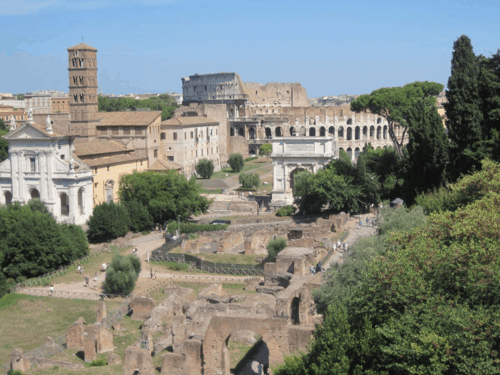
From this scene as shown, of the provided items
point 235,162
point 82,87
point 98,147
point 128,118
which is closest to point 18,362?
point 98,147

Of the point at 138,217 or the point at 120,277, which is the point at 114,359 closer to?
the point at 120,277

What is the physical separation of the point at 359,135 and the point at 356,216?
2192 inches

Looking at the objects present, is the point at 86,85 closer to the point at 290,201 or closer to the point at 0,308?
the point at 290,201

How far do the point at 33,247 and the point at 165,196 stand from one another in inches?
490

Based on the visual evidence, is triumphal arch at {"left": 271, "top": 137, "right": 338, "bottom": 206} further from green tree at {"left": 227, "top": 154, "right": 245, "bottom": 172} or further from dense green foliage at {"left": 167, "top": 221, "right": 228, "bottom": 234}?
green tree at {"left": 227, "top": 154, "right": 245, "bottom": 172}

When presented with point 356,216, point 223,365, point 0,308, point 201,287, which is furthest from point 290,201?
point 223,365

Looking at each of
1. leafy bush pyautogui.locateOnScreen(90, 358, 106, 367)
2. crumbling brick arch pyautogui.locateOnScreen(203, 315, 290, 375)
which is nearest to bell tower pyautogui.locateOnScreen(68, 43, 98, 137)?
leafy bush pyautogui.locateOnScreen(90, 358, 106, 367)

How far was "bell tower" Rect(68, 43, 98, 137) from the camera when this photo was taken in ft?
182

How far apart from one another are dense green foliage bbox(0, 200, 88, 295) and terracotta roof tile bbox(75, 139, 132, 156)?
12422 millimetres

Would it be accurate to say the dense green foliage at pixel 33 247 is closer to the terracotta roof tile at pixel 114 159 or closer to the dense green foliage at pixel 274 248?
the dense green foliage at pixel 274 248

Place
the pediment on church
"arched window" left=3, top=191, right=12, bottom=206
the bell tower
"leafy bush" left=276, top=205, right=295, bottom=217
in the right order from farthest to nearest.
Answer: the bell tower, "arched window" left=3, top=191, right=12, bottom=206, the pediment on church, "leafy bush" left=276, top=205, right=295, bottom=217

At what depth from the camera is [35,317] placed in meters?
28.8

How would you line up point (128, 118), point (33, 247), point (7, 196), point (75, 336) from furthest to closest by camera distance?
point (128, 118) → point (7, 196) → point (33, 247) → point (75, 336)

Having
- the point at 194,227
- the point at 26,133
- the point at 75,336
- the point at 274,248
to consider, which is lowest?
the point at 75,336
